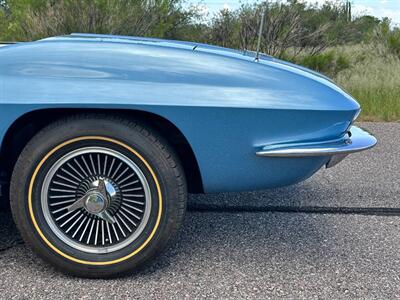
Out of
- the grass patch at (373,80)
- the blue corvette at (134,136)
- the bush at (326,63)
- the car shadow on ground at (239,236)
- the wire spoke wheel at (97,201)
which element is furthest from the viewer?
the bush at (326,63)

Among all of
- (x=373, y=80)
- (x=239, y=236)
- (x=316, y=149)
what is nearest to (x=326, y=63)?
(x=373, y=80)

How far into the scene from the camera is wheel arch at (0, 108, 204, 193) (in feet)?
7.74

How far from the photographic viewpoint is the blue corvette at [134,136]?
2283mm

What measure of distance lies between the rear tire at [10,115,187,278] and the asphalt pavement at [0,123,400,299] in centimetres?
17

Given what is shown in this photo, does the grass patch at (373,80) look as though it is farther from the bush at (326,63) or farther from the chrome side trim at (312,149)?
the chrome side trim at (312,149)

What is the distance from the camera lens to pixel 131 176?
95.0 inches

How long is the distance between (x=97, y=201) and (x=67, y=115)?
479 millimetres

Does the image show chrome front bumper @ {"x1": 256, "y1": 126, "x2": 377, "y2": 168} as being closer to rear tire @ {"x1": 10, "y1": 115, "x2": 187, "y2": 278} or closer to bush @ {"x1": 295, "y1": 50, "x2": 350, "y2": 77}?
rear tire @ {"x1": 10, "y1": 115, "x2": 187, "y2": 278}

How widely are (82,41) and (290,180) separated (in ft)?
4.54

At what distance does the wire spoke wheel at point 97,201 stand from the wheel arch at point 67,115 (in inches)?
8.8

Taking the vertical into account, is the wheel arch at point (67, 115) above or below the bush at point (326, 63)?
above

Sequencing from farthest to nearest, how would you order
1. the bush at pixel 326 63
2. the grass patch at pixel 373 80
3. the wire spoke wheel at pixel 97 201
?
the bush at pixel 326 63
the grass patch at pixel 373 80
the wire spoke wheel at pixel 97 201

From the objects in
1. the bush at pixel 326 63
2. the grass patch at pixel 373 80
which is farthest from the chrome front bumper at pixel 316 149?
the bush at pixel 326 63

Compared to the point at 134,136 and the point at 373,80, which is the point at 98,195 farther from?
the point at 373,80
